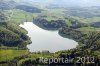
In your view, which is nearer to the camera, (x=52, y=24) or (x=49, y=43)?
(x=49, y=43)

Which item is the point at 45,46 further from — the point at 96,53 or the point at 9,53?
the point at 96,53

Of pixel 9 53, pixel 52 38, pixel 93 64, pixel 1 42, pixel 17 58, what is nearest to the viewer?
pixel 93 64

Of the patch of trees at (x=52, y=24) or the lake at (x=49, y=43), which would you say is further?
the patch of trees at (x=52, y=24)

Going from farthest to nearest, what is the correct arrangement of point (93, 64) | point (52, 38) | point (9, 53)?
point (52, 38)
point (9, 53)
point (93, 64)

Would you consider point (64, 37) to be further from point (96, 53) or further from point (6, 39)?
point (96, 53)

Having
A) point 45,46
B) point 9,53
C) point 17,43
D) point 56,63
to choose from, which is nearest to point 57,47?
point 45,46

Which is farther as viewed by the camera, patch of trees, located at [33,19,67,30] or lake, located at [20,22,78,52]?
patch of trees, located at [33,19,67,30]

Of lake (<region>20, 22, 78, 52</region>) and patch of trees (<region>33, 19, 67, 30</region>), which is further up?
lake (<region>20, 22, 78, 52</region>)

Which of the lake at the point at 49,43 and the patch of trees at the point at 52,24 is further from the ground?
the lake at the point at 49,43

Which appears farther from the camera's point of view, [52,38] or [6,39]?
[52,38]

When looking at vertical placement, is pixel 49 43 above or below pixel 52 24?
above
